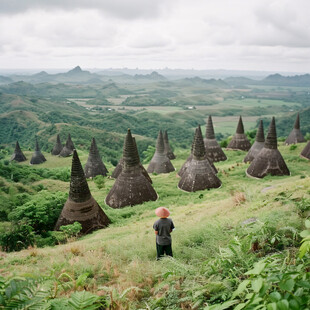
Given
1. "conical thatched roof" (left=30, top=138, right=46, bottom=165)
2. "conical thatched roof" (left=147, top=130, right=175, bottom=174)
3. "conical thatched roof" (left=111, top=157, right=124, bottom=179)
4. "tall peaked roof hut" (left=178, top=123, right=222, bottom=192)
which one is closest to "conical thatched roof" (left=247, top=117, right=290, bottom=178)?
"tall peaked roof hut" (left=178, top=123, right=222, bottom=192)

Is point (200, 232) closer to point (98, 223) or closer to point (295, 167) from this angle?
point (98, 223)

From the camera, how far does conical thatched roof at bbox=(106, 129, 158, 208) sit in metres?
Answer: 16.2

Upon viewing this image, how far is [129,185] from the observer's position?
16.6m

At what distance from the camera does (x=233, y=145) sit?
35.2 meters

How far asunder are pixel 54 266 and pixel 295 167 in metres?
24.5

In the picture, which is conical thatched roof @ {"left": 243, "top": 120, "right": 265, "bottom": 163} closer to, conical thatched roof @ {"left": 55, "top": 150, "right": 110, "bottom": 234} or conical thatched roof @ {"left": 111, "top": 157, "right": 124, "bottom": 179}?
conical thatched roof @ {"left": 111, "top": 157, "right": 124, "bottom": 179}

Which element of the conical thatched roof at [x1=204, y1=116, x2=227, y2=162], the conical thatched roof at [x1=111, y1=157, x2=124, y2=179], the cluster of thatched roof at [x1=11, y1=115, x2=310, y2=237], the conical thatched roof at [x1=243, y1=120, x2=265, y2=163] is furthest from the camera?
the conical thatched roof at [x1=204, y1=116, x2=227, y2=162]

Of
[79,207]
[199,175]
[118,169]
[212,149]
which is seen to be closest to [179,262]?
[79,207]

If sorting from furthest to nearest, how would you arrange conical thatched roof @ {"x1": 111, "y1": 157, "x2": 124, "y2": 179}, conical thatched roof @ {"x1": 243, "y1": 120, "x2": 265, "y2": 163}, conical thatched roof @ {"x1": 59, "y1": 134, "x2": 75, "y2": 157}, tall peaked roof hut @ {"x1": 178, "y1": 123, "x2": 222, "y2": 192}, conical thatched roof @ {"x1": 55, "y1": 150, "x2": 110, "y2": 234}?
1. conical thatched roof @ {"x1": 59, "y1": 134, "x2": 75, "y2": 157}
2. conical thatched roof @ {"x1": 243, "y1": 120, "x2": 265, "y2": 163}
3. conical thatched roof @ {"x1": 111, "y1": 157, "x2": 124, "y2": 179}
4. tall peaked roof hut @ {"x1": 178, "y1": 123, "x2": 222, "y2": 192}
5. conical thatched roof @ {"x1": 55, "y1": 150, "x2": 110, "y2": 234}

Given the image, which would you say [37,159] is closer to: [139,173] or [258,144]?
[139,173]

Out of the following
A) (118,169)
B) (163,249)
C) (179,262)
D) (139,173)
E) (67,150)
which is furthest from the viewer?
(67,150)

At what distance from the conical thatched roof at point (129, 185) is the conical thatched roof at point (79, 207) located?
380 centimetres

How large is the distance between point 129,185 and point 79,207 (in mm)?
4657

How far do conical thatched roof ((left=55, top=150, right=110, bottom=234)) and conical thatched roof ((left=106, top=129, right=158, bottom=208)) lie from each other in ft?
12.5
